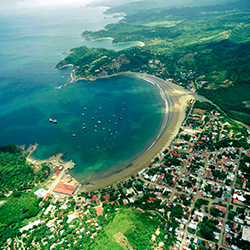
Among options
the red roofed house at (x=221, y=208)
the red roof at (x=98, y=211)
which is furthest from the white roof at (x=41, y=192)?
the red roofed house at (x=221, y=208)

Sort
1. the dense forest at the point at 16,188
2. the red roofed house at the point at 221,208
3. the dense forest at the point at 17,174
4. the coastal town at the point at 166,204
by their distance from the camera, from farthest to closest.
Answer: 1. the dense forest at the point at 17,174
2. the dense forest at the point at 16,188
3. the red roofed house at the point at 221,208
4. the coastal town at the point at 166,204

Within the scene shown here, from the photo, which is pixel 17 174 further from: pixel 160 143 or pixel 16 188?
pixel 160 143

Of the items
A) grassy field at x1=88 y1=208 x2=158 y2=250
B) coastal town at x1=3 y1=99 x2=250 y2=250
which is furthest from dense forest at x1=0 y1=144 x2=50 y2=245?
grassy field at x1=88 y1=208 x2=158 y2=250

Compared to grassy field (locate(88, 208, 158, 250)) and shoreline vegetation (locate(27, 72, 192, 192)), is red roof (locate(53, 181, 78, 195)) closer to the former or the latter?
shoreline vegetation (locate(27, 72, 192, 192))

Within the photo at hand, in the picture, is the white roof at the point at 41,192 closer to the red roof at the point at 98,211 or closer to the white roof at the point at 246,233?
the red roof at the point at 98,211

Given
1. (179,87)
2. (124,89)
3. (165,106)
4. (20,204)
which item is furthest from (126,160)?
(179,87)

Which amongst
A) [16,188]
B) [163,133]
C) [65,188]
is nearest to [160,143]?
[163,133]

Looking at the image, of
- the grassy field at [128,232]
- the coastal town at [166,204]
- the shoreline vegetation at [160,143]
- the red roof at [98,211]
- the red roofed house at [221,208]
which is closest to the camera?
the grassy field at [128,232]

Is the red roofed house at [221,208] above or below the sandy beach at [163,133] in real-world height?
below
